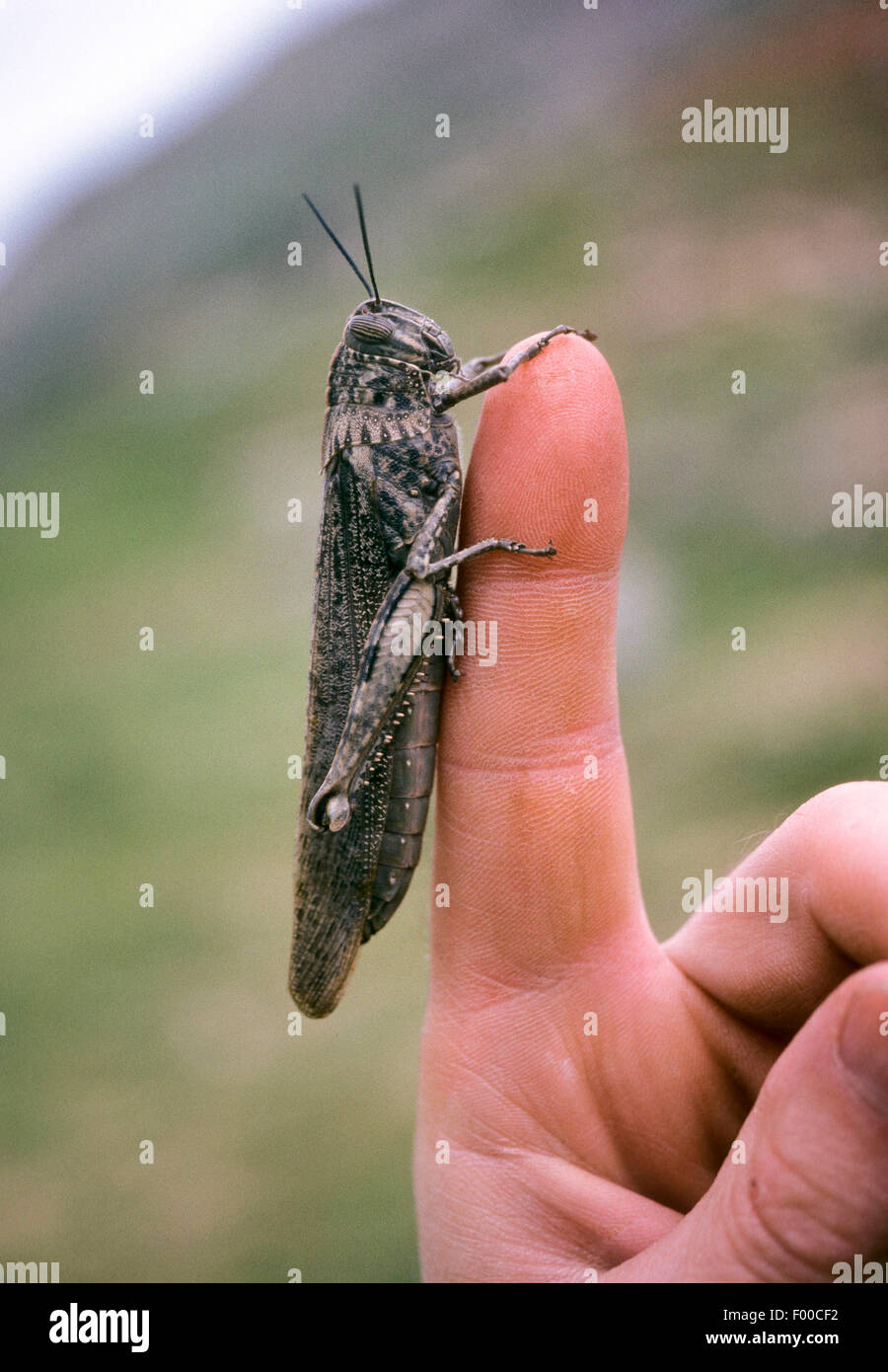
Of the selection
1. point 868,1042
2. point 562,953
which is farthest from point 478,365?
point 868,1042

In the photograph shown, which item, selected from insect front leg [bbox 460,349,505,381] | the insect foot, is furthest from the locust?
insect front leg [bbox 460,349,505,381]

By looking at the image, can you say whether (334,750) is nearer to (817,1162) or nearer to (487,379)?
(487,379)

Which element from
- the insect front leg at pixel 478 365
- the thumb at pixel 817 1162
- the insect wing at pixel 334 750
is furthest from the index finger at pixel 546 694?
the thumb at pixel 817 1162

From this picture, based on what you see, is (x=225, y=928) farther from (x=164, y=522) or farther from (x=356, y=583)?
(x=164, y=522)

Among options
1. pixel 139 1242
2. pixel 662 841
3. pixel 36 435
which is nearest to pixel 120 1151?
pixel 139 1242

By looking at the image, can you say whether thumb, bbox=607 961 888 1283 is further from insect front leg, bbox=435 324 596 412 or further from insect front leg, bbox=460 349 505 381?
insect front leg, bbox=460 349 505 381

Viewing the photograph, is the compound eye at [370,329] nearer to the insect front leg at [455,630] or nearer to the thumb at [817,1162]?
the insect front leg at [455,630]
